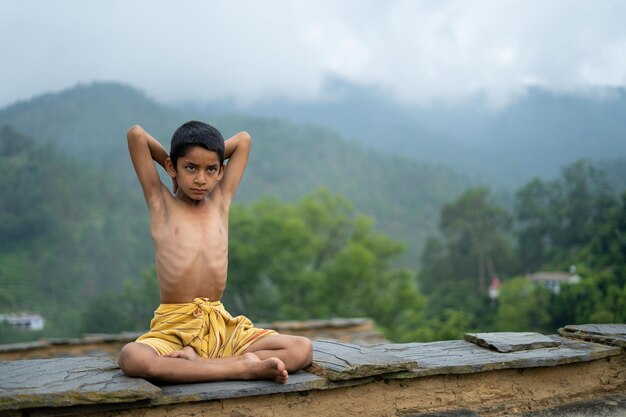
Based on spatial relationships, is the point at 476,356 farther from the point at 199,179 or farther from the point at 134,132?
the point at 134,132

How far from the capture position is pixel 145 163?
2480mm

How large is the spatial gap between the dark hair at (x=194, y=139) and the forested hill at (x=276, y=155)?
98.1ft

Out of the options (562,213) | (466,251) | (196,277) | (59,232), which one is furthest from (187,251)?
(59,232)

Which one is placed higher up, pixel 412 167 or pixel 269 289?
pixel 412 167

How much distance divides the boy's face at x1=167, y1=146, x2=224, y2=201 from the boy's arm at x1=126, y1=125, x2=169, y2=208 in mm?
118

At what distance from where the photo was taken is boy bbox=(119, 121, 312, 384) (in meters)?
2.19

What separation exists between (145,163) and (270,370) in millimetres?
1006

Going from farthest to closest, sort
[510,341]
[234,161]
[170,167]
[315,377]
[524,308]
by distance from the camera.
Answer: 1. [524,308]
2. [510,341]
3. [234,161]
4. [170,167]
5. [315,377]

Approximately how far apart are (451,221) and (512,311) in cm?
1047

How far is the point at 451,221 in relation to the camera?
84.5 ft

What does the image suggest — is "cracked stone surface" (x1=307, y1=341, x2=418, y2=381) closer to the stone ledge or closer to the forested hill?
the stone ledge

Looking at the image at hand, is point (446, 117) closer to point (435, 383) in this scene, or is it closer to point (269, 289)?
point (269, 289)

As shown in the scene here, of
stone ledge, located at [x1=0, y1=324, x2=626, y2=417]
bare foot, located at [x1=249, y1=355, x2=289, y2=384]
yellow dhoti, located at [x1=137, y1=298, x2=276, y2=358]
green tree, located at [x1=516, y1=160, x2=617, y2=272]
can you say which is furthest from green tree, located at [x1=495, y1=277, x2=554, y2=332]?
bare foot, located at [x1=249, y1=355, x2=289, y2=384]

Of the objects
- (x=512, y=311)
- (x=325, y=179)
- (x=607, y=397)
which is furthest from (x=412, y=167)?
(x=607, y=397)
